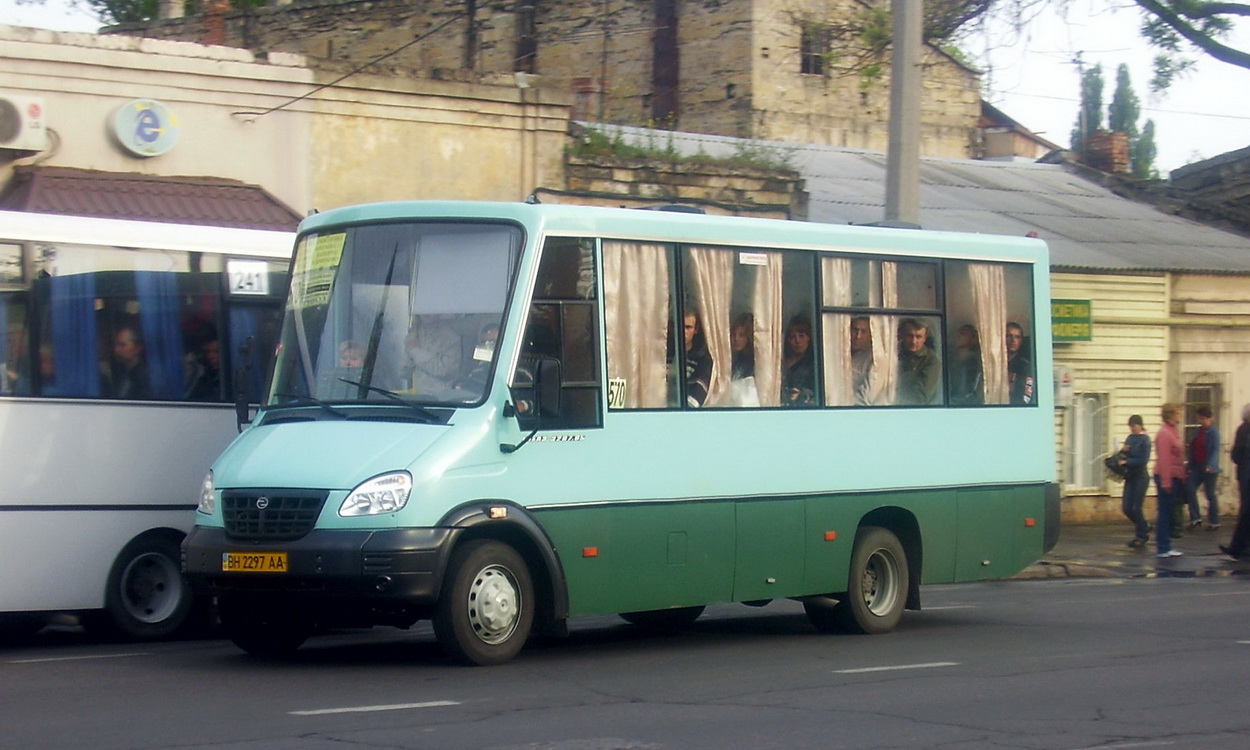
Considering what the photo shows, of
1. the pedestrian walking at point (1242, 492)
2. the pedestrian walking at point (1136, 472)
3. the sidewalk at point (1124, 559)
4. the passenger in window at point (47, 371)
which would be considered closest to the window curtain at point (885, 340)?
the passenger in window at point (47, 371)

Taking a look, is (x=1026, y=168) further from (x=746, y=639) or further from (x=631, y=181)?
(x=746, y=639)

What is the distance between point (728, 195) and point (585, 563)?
1532 cm

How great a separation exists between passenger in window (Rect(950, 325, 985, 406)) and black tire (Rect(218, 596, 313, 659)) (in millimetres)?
5296

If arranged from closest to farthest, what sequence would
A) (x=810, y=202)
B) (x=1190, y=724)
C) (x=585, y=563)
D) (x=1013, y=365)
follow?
(x=1190, y=724) → (x=585, y=563) → (x=1013, y=365) → (x=810, y=202)

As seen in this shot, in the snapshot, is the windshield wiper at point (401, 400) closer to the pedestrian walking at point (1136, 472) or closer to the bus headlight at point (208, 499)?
the bus headlight at point (208, 499)

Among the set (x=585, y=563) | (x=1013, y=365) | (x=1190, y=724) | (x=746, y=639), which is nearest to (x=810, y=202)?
(x=1013, y=365)

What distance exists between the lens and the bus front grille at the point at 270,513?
1006cm

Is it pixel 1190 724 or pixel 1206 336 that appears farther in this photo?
pixel 1206 336

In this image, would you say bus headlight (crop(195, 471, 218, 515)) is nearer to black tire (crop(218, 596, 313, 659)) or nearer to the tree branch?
black tire (crop(218, 596, 313, 659))

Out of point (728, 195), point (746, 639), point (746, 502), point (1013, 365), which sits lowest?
point (746, 639)

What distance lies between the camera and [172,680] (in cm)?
1005

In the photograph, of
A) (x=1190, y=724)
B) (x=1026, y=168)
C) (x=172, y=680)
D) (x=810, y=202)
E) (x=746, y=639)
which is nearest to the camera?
(x=1190, y=724)

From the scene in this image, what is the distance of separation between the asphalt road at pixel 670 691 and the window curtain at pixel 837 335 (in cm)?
178

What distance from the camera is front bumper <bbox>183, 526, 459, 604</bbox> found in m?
9.88
